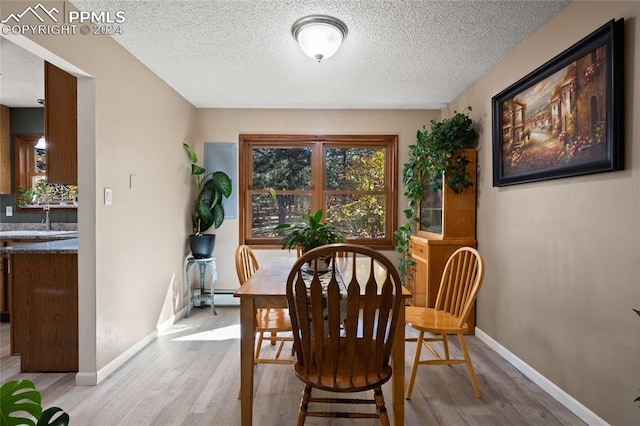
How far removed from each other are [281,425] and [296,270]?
1.00 metres

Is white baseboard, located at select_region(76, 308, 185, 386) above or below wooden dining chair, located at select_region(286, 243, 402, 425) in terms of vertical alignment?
below

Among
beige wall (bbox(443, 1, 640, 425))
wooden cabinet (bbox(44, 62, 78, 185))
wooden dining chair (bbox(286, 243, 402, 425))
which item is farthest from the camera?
wooden cabinet (bbox(44, 62, 78, 185))

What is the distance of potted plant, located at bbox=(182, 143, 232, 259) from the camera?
4008mm

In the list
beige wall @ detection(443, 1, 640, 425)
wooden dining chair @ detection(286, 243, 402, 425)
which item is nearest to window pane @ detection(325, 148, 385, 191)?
beige wall @ detection(443, 1, 640, 425)

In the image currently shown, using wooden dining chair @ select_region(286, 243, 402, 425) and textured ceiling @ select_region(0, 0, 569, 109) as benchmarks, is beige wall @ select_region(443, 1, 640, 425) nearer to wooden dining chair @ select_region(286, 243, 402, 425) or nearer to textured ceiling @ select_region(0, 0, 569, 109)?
textured ceiling @ select_region(0, 0, 569, 109)

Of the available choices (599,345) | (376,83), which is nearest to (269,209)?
(376,83)

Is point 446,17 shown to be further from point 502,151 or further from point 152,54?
point 152,54

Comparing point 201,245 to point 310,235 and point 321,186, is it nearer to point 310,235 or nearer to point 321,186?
point 321,186

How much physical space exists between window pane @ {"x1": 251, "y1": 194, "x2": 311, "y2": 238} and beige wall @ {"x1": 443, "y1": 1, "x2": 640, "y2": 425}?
2255 mm

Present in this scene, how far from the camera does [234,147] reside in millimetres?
4426

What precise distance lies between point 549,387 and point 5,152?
5854 mm

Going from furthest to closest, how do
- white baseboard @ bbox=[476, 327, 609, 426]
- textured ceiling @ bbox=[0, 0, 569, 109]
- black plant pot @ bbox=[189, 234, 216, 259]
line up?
black plant pot @ bbox=[189, 234, 216, 259] < textured ceiling @ bbox=[0, 0, 569, 109] < white baseboard @ bbox=[476, 327, 609, 426]

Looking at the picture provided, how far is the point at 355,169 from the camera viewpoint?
4.57m

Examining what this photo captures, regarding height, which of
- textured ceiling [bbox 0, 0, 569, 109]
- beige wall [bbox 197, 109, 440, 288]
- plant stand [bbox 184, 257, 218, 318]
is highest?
textured ceiling [bbox 0, 0, 569, 109]
